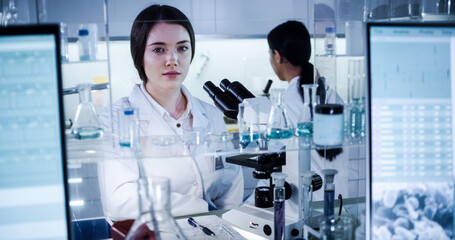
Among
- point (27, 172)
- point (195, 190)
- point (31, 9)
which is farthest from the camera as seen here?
point (195, 190)

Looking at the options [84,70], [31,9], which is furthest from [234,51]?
[84,70]

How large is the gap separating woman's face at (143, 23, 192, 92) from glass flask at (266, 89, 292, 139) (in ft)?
4.58

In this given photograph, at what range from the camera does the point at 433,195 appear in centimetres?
104

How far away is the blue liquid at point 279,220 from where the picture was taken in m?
1.25

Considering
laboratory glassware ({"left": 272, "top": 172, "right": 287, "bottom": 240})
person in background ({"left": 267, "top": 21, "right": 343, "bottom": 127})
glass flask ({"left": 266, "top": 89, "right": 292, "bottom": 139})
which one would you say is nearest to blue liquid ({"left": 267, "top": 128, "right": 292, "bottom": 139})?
glass flask ({"left": 266, "top": 89, "right": 292, "bottom": 139})

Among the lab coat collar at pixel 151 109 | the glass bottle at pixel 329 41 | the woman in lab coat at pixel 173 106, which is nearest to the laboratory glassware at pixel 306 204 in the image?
the glass bottle at pixel 329 41

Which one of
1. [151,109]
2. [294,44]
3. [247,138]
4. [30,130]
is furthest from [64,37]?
[294,44]

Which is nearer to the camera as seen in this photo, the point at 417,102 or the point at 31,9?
the point at 417,102

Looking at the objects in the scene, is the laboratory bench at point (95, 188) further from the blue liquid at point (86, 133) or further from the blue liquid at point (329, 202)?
the blue liquid at point (329, 202)

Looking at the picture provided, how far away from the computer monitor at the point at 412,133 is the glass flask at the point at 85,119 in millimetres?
762

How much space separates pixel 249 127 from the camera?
139cm

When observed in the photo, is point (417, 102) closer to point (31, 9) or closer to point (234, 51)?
Answer: point (31, 9)

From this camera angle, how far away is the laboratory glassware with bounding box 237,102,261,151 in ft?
4.17

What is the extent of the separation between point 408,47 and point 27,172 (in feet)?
2.94
